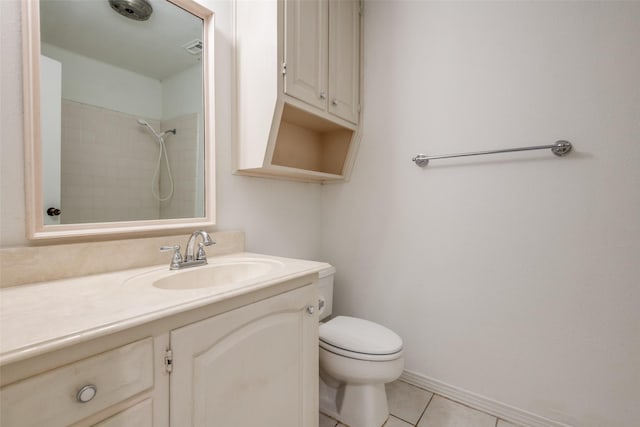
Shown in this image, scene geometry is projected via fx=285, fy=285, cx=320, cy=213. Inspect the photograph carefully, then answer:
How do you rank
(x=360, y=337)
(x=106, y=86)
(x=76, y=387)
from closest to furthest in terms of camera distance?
(x=76, y=387) → (x=106, y=86) → (x=360, y=337)

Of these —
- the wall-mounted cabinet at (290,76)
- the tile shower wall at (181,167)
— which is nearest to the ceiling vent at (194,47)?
the wall-mounted cabinet at (290,76)

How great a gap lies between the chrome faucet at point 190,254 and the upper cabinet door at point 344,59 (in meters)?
0.94

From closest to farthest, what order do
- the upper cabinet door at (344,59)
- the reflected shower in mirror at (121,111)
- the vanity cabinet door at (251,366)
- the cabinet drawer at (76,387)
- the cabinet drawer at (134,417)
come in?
the cabinet drawer at (76,387)
the cabinet drawer at (134,417)
the vanity cabinet door at (251,366)
the reflected shower in mirror at (121,111)
the upper cabinet door at (344,59)

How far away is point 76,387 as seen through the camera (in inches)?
21.1

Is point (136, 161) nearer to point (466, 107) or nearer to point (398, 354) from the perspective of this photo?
point (398, 354)

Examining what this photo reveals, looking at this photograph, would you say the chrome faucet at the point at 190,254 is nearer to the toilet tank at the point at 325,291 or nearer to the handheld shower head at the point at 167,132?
the handheld shower head at the point at 167,132

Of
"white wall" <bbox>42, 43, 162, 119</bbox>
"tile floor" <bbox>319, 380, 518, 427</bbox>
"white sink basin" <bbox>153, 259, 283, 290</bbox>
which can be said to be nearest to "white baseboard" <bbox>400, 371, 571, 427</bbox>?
"tile floor" <bbox>319, 380, 518, 427</bbox>

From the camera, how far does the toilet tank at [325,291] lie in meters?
1.70

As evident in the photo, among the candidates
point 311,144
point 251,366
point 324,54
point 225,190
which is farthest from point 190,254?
point 324,54

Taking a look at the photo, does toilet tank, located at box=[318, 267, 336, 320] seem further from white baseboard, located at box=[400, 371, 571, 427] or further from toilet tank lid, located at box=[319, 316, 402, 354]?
white baseboard, located at box=[400, 371, 571, 427]

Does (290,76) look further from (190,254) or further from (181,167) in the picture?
(190,254)

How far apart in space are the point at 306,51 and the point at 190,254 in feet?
3.55

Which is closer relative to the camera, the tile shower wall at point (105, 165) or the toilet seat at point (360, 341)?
the tile shower wall at point (105, 165)

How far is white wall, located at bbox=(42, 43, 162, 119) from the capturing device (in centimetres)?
98
